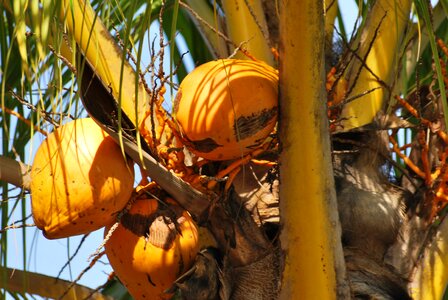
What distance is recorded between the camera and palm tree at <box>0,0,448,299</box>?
1.43m

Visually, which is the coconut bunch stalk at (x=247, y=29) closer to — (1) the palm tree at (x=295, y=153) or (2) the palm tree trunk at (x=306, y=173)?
(1) the palm tree at (x=295, y=153)

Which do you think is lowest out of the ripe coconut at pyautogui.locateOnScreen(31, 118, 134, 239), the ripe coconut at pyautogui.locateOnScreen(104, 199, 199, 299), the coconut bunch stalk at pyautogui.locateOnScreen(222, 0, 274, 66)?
the ripe coconut at pyautogui.locateOnScreen(104, 199, 199, 299)

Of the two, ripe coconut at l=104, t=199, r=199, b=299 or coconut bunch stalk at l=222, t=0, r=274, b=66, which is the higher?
coconut bunch stalk at l=222, t=0, r=274, b=66

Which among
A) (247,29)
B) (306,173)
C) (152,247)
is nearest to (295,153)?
(306,173)

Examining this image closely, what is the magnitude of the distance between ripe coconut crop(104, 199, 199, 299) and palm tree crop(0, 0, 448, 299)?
0.03 m

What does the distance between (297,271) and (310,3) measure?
18.4 inches

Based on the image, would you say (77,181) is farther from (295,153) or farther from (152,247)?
(295,153)

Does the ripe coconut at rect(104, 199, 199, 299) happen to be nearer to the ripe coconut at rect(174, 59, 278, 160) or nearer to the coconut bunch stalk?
the ripe coconut at rect(174, 59, 278, 160)

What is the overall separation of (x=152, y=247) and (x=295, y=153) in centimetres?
32

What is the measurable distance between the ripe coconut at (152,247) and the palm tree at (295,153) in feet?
0.09

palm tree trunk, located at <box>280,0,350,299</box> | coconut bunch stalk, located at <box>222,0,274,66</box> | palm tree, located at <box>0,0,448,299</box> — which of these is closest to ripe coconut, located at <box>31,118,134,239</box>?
palm tree, located at <box>0,0,448,299</box>

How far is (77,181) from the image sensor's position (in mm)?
1451

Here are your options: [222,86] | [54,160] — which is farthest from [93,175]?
[222,86]

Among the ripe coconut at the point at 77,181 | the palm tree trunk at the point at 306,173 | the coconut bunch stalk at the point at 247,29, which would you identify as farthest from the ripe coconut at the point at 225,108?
the coconut bunch stalk at the point at 247,29
